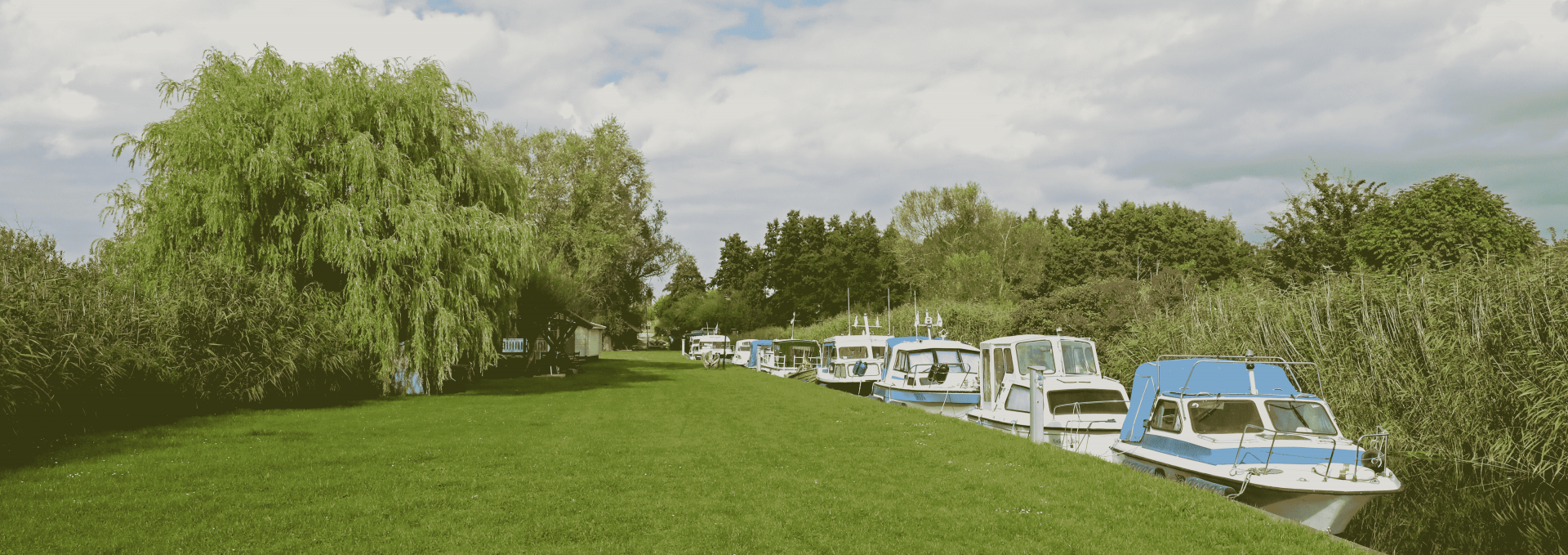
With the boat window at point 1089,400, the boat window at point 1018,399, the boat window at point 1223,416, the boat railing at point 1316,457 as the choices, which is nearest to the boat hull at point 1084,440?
the boat window at point 1089,400

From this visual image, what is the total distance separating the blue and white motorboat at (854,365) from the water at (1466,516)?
1968 cm

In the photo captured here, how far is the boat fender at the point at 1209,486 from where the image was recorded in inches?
414

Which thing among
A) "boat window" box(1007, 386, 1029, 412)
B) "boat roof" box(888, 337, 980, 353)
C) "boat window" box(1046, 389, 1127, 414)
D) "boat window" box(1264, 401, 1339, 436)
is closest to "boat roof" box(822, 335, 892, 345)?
"boat roof" box(888, 337, 980, 353)

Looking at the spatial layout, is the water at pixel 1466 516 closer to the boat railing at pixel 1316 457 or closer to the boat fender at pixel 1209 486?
the boat railing at pixel 1316 457

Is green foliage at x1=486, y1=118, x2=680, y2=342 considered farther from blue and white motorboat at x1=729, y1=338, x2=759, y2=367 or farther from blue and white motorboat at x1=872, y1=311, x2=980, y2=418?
blue and white motorboat at x1=872, y1=311, x2=980, y2=418

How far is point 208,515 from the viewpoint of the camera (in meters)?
8.14

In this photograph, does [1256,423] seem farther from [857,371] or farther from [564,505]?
[857,371]

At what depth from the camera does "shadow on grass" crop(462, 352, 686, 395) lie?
26.8 m

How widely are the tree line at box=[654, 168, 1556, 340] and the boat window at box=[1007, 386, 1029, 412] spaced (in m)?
6.12

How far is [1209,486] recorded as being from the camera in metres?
10.9

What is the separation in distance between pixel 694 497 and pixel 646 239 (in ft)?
139

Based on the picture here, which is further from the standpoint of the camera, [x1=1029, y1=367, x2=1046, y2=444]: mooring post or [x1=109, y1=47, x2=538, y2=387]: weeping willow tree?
[x1=109, y1=47, x2=538, y2=387]: weeping willow tree

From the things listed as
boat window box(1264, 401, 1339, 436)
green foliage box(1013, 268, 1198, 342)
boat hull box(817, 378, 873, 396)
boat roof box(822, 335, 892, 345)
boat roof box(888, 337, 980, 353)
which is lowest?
boat hull box(817, 378, 873, 396)

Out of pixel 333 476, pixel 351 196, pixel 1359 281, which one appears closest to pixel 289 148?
pixel 351 196
